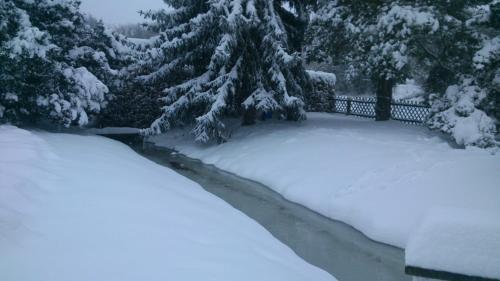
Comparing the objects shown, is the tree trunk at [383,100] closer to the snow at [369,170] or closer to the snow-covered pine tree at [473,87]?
the snow at [369,170]

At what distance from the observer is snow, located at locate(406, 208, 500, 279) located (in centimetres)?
294

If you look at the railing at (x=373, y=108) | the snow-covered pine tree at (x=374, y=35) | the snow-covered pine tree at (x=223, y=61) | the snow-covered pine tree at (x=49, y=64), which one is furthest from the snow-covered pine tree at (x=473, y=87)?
the snow-covered pine tree at (x=49, y=64)

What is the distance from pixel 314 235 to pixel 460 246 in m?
3.63

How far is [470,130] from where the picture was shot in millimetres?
9094

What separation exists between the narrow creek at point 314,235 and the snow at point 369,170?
8.9 inches

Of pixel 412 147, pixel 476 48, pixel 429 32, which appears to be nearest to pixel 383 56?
pixel 429 32

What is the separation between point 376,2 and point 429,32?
1.92 m

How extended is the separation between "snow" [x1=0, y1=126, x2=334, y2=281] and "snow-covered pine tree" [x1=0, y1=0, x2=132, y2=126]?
4.10 meters

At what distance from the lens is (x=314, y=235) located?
6551mm

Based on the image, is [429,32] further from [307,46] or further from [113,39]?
[113,39]

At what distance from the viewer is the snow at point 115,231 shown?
11.2 feet

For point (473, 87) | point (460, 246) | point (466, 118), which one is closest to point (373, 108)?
point (473, 87)

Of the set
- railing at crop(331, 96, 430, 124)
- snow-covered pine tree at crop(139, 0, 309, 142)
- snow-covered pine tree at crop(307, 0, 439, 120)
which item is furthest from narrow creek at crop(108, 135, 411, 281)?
railing at crop(331, 96, 430, 124)

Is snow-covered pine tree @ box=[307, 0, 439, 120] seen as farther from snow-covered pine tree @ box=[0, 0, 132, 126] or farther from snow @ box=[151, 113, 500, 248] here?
snow-covered pine tree @ box=[0, 0, 132, 126]
